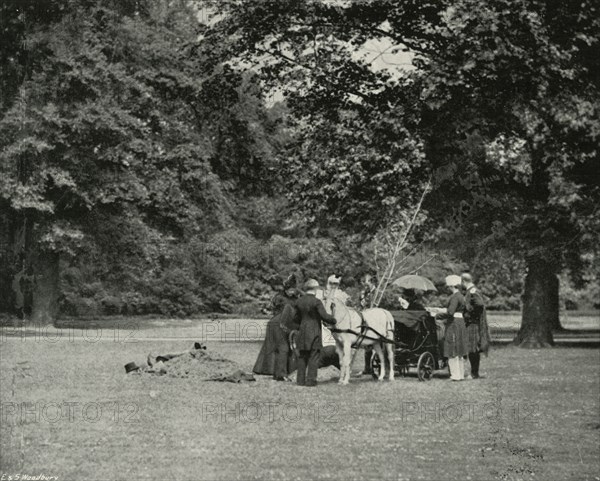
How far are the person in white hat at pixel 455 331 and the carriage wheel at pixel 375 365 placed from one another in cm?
140

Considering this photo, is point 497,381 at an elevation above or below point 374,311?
below

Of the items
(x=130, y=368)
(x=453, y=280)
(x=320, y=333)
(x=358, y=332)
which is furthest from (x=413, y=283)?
(x=130, y=368)

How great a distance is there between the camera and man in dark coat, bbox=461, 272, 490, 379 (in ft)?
62.5

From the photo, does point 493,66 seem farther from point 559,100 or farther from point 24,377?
point 24,377

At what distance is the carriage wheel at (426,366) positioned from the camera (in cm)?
1889

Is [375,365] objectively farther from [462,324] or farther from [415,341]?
[462,324]

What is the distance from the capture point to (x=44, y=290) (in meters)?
32.7

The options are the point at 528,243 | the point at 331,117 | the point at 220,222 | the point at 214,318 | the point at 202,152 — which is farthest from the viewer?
the point at 214,318

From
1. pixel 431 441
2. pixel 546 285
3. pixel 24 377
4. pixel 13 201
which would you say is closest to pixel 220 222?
pixel 13 201

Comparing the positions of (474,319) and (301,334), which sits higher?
(474,319)

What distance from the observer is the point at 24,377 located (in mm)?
16891

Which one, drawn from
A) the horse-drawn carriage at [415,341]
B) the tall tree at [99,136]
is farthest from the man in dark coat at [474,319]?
the tall tree at [99,136]

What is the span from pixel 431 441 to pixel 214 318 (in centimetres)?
3490

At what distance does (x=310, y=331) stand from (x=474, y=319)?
13.4 ft
